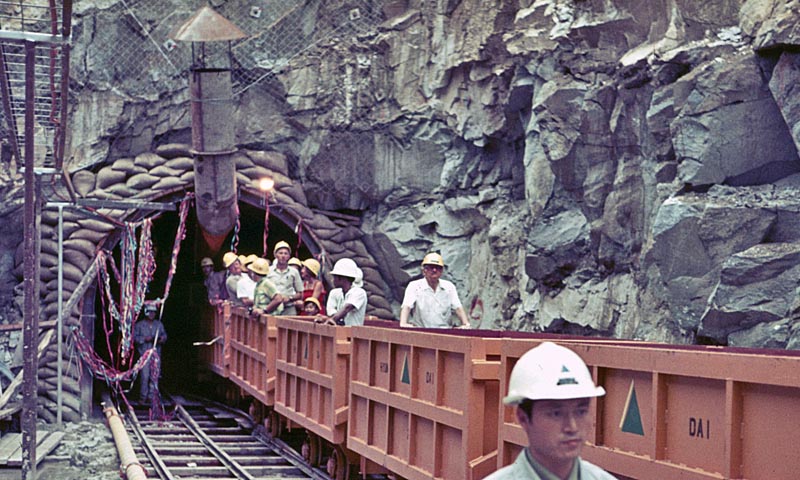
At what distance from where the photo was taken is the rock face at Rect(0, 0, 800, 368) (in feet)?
39.4

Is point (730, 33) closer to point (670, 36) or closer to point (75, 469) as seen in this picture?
point (670, 36)

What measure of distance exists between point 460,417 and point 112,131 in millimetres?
14404

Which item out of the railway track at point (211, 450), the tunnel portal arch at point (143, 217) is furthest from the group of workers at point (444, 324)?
the railway track at point (211, 450)

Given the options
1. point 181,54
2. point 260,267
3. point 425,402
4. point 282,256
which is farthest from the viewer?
point 181,54

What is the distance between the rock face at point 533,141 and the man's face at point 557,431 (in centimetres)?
853

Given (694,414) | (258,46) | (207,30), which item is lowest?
(694,414)

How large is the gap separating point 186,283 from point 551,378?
24232 mm

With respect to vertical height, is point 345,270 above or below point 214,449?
above

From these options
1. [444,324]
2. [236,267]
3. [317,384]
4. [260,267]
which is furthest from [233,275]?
[444,324]

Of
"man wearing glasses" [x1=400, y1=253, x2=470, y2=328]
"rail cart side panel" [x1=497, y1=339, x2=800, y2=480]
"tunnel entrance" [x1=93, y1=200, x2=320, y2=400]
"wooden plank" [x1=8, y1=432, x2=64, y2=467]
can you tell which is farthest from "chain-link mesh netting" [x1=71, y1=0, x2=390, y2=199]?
"rail cart side panel" [x1=497, y1=339, x2=800, y2=480]

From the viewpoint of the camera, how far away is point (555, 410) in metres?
3.08

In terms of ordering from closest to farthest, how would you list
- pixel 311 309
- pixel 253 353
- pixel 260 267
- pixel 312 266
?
pixel 311 309 < pixel 253 353 < pixel 312 266 < pixel 260 267

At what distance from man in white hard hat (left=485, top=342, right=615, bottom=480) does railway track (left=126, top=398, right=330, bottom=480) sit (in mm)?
8502

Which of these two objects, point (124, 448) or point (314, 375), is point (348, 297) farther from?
point (124, 448)
